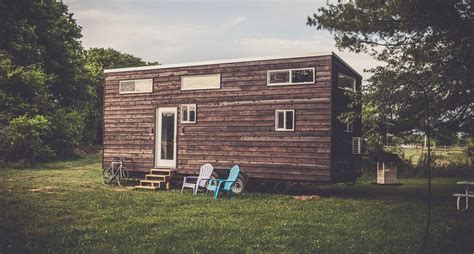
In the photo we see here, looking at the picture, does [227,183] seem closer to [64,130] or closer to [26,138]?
[26,138]

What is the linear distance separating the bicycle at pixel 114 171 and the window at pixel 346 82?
8344mm

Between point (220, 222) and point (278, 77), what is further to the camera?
point (278, 77)

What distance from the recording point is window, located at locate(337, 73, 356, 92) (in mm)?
14680

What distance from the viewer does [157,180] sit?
16141mm

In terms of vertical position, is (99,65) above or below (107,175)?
above

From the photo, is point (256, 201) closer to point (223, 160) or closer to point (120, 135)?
point (223, 160)

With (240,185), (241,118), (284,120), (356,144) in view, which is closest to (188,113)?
(241,118)

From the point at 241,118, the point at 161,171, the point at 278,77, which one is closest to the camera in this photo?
the point at 278,77

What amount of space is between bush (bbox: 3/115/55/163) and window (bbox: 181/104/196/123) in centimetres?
1020

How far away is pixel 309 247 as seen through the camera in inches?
287

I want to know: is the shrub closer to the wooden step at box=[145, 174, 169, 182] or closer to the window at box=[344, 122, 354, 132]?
the wooden step at box=[145, 174, 169, 182]

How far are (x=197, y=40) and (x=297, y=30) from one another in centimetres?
338

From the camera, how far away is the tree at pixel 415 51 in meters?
11.4

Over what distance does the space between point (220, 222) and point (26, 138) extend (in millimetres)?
17640
